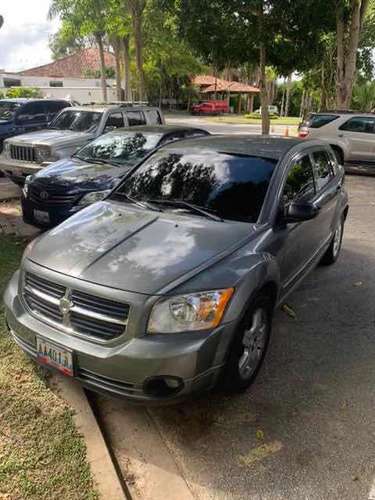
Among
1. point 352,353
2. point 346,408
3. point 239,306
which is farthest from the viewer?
point 352,353

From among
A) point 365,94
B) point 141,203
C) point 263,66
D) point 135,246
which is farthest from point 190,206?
point 365,94

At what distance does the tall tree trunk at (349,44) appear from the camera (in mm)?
13609

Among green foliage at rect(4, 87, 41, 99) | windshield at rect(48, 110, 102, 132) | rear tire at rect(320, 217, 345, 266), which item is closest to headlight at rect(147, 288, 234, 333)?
rear tire at rect(320, 217, 345, 266)

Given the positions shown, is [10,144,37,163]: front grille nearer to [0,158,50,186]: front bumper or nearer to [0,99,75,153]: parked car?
[0,158,50,186]: front bumper

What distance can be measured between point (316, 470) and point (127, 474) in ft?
3.55

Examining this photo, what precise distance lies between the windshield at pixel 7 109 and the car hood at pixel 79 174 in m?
6.32

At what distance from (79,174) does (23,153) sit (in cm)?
300

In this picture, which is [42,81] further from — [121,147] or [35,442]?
[35,442]

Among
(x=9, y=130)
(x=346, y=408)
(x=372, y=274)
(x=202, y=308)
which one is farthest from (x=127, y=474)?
(x=9, y=130)

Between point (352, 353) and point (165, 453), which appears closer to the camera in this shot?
point (165, 453)

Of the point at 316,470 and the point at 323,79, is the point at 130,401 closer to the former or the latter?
the point at 316,470

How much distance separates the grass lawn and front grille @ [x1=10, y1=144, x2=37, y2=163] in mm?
5663

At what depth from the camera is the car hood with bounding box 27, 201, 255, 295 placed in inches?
109

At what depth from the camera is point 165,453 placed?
2.70 metres
